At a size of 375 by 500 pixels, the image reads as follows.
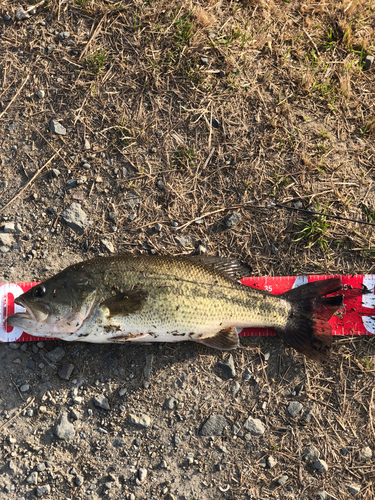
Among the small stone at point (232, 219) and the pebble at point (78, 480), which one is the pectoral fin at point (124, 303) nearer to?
the small stone at point (232, 219)

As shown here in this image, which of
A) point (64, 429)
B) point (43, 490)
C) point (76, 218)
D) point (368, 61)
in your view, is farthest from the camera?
point (368, 61)

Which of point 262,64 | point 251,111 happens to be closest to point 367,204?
point 251,111

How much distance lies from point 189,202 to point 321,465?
131 inches

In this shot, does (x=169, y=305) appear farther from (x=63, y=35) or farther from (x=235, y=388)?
(x=63, y=35)

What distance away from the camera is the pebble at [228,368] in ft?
13.8

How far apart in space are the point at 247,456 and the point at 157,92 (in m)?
4.39

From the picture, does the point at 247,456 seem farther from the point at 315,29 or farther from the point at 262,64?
the point at 315,29

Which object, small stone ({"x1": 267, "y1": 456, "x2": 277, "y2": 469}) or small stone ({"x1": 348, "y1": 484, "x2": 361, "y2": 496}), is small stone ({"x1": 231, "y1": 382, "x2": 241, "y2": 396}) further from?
small stone ({"x1": 348, "y1": 484, "x2": 361, "y2": 496})

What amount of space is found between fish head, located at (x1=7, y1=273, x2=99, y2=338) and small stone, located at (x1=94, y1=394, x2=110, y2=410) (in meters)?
0.94

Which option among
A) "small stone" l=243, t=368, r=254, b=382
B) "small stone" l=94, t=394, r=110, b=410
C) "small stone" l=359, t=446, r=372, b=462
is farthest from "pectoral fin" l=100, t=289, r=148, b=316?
"small stone" l=359, t=446, r=372, b=462

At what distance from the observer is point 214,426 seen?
13.5 ft

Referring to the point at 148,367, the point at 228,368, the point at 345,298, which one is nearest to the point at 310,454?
the point at 228,368

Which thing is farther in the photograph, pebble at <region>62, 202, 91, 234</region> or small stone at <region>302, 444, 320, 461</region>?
pebble at <region>62, 202, 91, 234</region>

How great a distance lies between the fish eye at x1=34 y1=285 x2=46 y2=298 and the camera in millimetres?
3658
